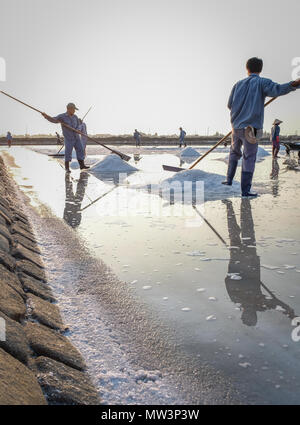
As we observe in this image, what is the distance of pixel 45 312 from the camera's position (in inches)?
67.7

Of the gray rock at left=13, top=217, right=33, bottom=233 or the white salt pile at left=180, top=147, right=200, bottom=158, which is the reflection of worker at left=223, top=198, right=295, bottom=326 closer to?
the gray rock at left=13, top=217, right=33, bottom=233

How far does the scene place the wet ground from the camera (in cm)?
127

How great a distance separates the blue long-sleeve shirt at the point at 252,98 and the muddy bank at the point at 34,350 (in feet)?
13.9

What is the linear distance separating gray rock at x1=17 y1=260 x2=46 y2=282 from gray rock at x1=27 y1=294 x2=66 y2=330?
0.34 meters

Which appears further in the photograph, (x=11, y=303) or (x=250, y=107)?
(x=250, y=107)

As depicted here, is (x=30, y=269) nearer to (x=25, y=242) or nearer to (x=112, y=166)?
(x=25, y=242)

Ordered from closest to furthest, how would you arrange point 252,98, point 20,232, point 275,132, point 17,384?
point 17,384, point 20,232, point 252,98, point 275,132

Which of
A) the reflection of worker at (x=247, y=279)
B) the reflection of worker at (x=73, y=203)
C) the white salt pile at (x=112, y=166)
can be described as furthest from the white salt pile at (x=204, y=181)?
the white salt pile at (x=112, y=166)

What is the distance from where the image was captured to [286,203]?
4922mm

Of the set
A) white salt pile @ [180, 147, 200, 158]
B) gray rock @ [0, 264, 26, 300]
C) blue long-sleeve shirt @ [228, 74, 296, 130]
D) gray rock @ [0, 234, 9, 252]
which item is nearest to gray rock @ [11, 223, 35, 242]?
gray rock @ [0, 234, 9, 252]

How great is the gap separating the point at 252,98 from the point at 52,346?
482 cm

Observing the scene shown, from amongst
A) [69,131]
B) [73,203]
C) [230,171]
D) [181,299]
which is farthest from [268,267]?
[69,131]

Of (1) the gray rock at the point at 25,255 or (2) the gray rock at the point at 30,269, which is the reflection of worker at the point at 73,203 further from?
(2) the gray rock at the point at 30,269
